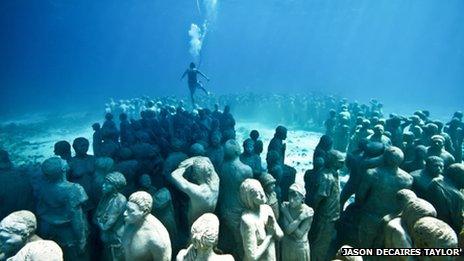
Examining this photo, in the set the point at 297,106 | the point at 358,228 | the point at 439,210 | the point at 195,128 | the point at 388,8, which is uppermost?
the point at 388,8

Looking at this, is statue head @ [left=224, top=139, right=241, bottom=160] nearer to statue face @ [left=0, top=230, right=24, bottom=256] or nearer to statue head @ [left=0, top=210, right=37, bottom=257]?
statue head @ [left=0, top=210, right=37, bottom=257]

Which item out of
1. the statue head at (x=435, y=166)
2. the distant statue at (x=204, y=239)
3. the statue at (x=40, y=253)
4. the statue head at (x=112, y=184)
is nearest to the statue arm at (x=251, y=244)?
the distant statue at (x=204, y=239)

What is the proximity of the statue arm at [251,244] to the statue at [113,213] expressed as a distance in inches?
68.3

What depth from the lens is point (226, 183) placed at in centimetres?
527

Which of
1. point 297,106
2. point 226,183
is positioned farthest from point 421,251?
point 297,106

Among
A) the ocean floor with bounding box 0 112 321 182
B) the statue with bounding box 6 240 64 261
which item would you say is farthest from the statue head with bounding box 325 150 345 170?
the ocean floor with bounding box 0 112 321 182

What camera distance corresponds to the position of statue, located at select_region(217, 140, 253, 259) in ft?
16.6

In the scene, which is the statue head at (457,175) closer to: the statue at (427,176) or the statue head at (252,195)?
the statue at (427,176)

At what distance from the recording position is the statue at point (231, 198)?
507 centimetres

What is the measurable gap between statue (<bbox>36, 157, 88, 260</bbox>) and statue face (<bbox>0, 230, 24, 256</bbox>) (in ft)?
4.46

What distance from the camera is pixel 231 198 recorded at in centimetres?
520

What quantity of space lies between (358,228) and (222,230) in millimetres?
2398

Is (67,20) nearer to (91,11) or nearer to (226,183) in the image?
(91,11)

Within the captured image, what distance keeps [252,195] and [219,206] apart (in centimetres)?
158
